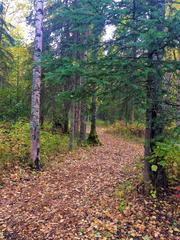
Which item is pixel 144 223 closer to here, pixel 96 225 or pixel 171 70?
pixel 96 225

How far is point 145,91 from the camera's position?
16.8ft

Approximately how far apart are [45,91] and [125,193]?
26.1 ft

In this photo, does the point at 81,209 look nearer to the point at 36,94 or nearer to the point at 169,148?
the point at 169,148

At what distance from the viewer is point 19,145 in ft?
31.0

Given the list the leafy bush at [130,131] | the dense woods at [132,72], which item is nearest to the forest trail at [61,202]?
the dense woods at [132,72]

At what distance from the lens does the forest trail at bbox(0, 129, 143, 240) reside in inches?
180

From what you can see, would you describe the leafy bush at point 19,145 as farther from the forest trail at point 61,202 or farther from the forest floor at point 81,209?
→ the forest trail at point 61,202

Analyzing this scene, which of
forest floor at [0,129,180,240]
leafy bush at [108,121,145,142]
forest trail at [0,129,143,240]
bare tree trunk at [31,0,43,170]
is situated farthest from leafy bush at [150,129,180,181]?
leafy bush at [108,121,145,142]

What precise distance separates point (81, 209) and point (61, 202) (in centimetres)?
61

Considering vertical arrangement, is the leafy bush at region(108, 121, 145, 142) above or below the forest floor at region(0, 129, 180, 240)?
above

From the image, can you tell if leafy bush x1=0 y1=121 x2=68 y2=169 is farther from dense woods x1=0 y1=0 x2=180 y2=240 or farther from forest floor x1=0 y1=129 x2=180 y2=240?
forest floor x1=0 y1=129 x2=180 y2=240

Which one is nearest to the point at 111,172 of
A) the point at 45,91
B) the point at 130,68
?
the point at 130,68

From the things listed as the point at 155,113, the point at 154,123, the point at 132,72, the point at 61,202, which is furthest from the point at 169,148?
the point at 61,202

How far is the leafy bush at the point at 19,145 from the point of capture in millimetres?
8516
